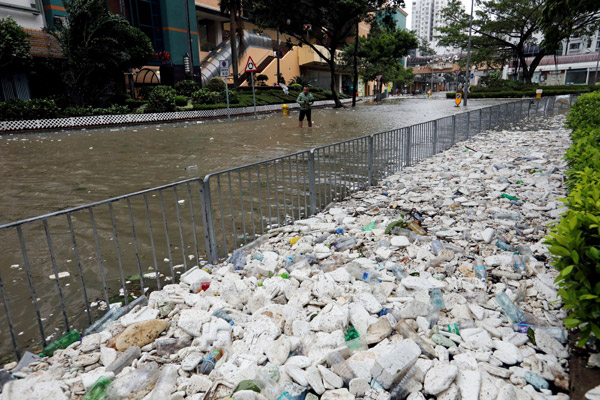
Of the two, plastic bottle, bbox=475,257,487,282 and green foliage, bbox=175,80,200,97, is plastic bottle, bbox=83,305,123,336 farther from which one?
green foliage, bbox=175,80,200,97

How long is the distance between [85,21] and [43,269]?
69.7 feet

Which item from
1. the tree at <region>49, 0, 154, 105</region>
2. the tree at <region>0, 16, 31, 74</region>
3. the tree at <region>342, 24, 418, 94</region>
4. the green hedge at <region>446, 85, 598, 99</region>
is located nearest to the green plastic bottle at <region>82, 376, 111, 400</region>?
the tree at <region>0, 16, 31, 74</region>

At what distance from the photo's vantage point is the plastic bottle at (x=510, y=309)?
114 inches

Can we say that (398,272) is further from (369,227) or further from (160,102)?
(160,102)

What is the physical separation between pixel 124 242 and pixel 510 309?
172 inches

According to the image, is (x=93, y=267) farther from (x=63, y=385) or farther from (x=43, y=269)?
(x=63, y=385)

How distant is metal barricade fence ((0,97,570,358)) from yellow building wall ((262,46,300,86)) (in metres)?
40.0

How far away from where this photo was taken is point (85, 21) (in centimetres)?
2066

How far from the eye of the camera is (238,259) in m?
4.16

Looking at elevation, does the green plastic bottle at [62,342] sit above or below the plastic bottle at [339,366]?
below

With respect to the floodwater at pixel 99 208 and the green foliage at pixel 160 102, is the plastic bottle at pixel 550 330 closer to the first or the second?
the floodwater at pixel 99 208

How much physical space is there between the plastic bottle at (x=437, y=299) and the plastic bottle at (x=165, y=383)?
1952 millimetres

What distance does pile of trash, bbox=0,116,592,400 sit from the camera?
7.57 ft

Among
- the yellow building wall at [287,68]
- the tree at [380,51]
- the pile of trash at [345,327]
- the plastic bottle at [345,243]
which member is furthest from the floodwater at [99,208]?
the tree at [380,51]
